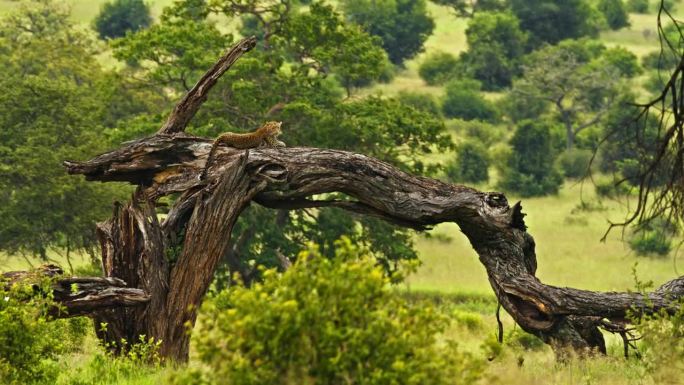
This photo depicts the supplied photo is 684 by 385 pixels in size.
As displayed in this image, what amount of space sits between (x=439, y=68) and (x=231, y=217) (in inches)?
3009

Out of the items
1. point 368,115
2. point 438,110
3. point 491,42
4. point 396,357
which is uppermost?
point 491,42

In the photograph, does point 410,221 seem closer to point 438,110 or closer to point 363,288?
point 363,288

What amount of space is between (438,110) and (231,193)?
61.7m

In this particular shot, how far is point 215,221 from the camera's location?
12516 millimetres

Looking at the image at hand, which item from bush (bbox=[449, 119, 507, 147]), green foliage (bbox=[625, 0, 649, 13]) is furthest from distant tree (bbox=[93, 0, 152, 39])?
green foliage (bbox=[625, 0, 649, 13])

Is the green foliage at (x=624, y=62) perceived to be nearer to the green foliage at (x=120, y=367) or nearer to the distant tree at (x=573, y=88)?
the distant tree at (x=573, y=88)

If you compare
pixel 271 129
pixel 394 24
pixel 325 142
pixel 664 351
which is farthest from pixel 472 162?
pixel 664 351

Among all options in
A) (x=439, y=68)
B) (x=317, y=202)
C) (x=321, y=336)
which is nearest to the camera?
(x=321, y=336)

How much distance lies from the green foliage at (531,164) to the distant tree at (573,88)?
8.16 metres

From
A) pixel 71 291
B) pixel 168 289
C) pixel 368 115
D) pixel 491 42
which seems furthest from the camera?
pixel 491 42

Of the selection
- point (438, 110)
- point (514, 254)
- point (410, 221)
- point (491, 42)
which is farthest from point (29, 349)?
point (491, 42)

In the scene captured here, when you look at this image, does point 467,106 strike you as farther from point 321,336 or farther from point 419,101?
point 321,336

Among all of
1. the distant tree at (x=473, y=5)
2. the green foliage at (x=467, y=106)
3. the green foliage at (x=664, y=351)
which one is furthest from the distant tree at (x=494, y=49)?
the green foliage at (x=664, y=351)

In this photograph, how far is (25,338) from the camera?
969 centimetres
